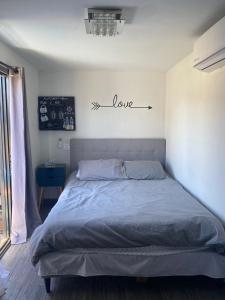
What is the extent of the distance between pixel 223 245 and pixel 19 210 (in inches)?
87.7

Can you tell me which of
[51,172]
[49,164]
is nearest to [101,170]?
[51,172]

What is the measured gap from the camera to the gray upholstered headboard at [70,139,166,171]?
14.1ft

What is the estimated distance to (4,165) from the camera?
10.1 ft

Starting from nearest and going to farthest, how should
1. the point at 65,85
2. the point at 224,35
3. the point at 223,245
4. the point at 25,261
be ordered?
1. the point at 224,35
2. the point at 223,245
3. the point at 25,261
4. the point at 65,85

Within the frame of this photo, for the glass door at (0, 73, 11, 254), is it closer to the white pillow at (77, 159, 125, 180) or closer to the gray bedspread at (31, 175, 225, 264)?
the gray bedspread at (31, 175, 225, 264)

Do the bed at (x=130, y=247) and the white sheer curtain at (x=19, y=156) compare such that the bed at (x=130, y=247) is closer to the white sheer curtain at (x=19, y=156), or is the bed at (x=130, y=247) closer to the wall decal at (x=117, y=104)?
the white sheer curtain at (x=19, y=156)

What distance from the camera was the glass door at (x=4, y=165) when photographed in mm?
2996

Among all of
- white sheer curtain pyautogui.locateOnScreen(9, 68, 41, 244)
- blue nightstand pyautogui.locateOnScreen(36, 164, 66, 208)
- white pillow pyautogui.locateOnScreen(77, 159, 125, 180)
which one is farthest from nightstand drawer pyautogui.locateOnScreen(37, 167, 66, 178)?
white sheer curtain pyautogui.locateOnScreen(9, 68, 41, 244)

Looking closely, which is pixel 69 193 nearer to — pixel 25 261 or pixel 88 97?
pixel 25 261

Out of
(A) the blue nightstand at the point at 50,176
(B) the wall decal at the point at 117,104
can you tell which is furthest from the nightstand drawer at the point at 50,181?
(B) the wall decal at the point at 117,104

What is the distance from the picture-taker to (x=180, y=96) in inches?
142

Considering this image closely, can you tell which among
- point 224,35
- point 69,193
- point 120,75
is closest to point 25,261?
point 69,193

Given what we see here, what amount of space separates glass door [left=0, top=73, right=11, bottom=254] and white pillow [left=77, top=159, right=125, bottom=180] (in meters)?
1.03

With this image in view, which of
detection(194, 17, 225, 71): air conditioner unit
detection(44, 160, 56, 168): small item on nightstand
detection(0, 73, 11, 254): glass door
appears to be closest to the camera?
detection(194, 17, 225, 71): air conditioner unit
